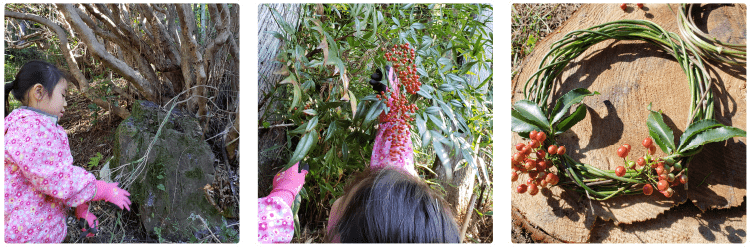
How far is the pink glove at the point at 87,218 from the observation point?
0.99 metres

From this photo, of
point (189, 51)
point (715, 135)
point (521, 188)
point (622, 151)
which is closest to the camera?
point (715, 135)

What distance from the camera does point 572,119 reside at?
91 cm

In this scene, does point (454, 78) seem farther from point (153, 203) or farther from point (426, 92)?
point (153, 203)

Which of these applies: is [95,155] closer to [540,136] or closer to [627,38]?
[540,136]

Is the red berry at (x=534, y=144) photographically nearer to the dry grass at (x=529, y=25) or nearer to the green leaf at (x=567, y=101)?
the green leaf at (x=567, y=101)

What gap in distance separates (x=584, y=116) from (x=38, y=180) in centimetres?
125

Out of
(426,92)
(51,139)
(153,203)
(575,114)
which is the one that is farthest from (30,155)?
(575,114)

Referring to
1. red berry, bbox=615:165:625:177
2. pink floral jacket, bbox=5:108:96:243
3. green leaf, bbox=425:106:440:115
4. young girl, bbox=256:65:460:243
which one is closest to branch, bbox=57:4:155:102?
pink floral jacket, bbox=5:108:96:243

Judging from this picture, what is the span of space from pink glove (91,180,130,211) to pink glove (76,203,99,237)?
0.16 ft

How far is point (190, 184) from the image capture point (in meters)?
1.04

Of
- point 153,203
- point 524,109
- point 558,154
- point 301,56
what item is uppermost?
point 301,56

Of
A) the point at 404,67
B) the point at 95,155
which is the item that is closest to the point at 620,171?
the point at 404,67

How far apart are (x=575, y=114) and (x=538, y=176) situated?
0.55ft

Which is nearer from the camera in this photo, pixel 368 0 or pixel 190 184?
pixel 368 0
